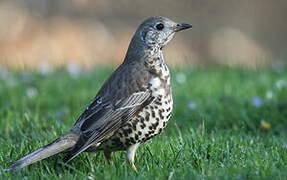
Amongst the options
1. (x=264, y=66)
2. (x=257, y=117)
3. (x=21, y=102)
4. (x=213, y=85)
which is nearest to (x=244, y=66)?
(x=264, y=66)

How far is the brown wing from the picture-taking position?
5.76m

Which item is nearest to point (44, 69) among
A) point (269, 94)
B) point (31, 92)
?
point (31, 92)

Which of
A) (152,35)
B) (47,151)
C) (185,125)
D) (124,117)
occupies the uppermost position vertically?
(152,35)

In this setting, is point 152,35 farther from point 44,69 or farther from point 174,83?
point 44,69

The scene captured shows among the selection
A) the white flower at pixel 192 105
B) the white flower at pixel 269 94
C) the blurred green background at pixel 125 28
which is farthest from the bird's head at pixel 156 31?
the blurred green background at pixel 125 28

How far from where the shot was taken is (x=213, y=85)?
32.0ft

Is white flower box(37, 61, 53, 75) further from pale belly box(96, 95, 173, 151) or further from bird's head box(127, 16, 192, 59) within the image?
pale belly box(96, 95, 173, 151)

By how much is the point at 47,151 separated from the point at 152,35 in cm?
147

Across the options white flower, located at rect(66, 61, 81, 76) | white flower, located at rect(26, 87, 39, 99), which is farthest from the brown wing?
white flower, located at rect(66, 61, 81, 76)

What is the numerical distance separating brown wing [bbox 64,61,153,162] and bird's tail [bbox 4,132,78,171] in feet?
0.24

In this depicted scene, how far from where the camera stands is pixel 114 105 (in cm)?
597

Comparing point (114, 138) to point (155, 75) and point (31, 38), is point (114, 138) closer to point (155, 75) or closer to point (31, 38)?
point (155, 75)

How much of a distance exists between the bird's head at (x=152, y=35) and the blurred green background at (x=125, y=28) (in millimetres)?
8477

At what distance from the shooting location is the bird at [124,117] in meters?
5.75
